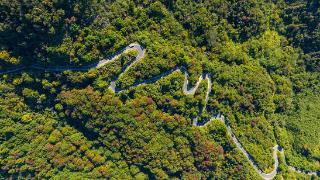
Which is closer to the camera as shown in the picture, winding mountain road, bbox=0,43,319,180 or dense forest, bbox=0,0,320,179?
dense forest, bbox=0,0,320,179

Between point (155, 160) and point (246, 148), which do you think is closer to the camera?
point (155, 160)

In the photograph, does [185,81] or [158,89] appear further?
[185,81]

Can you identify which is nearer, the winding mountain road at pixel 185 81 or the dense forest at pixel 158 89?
the dense forest at pixel 158 89

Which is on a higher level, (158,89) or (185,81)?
(158,89)

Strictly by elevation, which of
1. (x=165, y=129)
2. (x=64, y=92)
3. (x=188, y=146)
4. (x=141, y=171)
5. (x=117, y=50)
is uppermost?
(x=117, y=50)

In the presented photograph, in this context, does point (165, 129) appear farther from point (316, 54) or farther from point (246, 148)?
point (316, 54)

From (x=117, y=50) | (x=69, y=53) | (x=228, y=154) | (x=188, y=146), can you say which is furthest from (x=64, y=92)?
(x=228, y=154)

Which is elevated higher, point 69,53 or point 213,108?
point 69,53

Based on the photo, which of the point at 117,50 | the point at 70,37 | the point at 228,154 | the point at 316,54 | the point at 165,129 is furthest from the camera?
the point at 316,54
